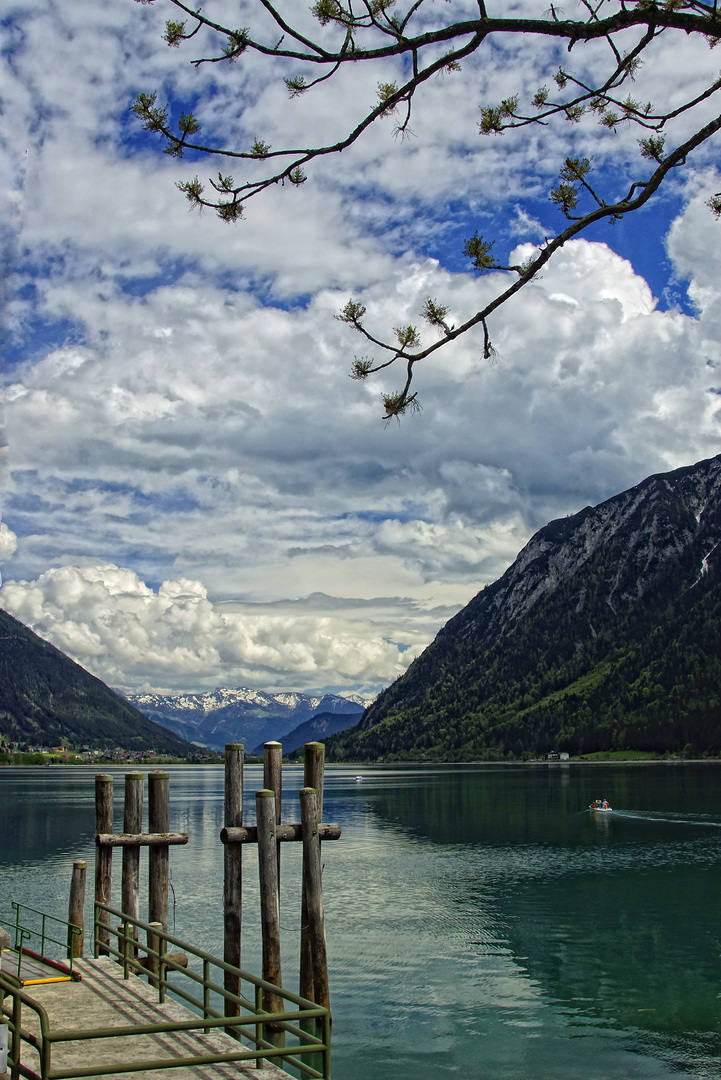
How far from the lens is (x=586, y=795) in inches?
5138

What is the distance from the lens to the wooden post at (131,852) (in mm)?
22500

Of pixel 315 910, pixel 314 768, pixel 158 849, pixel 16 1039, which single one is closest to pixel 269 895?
pixel 315 910

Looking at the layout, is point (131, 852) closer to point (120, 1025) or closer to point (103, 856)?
point (103, 856)

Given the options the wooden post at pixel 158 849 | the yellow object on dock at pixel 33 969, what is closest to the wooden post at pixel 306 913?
the wooden post at pixel 158 849

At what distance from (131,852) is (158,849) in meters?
1.42

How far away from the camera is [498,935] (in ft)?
121

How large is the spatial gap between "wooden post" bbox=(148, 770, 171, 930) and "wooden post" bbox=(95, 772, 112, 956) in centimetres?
171

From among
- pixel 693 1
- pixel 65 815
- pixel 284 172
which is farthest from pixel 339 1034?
pixel 65 815

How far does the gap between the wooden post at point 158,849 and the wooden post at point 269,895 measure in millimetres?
3501

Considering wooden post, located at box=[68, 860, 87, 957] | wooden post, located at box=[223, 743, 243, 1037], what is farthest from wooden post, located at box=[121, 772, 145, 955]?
wooden post, located at box=[223, 743, 243, 1037]

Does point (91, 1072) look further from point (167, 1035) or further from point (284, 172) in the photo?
Answer: point (284, 172)

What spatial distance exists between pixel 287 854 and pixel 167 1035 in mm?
52123

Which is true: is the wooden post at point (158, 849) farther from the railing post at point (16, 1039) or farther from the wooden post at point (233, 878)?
the railing post at point (16, 1039)

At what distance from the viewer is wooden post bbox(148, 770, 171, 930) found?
21.4 metres
